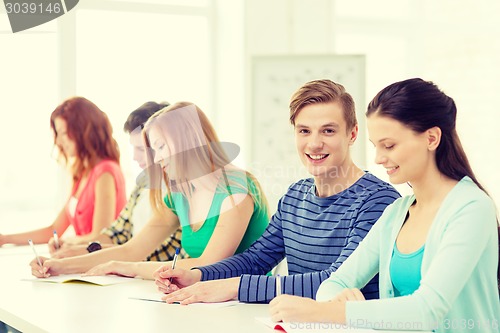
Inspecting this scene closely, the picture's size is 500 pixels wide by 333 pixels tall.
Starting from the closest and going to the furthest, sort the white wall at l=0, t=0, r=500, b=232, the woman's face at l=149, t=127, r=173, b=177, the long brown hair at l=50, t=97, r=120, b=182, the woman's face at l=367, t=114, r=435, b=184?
the woman's face at l=367, t=114, r=435, b=184 → the woman's face at l=149, t=127, r=173, b=177 → the long brown hair at l=50, t=97, r=120, b=182 → the white wall at l=0, t=0, r=500, b=232

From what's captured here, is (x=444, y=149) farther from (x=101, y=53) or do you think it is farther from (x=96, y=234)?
(x=101, y=53)

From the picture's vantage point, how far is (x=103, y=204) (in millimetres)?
3465

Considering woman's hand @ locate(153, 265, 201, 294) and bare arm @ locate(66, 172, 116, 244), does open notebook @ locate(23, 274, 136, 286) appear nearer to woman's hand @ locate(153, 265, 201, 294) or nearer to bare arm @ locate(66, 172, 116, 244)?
woman's hand @ locate(153, 265, 201, 294)

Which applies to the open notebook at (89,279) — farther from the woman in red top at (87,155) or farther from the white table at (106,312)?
the woman in red top at (87,155)

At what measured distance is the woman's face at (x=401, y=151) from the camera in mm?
1737

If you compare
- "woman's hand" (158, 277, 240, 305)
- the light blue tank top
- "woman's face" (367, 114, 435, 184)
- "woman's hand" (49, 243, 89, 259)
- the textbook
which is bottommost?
"woman's hand" (49, 243, 89, 259)

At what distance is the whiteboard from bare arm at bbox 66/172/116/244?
63.8 inches

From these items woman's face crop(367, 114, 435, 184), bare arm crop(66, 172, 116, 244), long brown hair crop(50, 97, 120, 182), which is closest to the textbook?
woman's face crop(367, 114, 435, 184)

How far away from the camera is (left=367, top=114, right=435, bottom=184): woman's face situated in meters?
1.74

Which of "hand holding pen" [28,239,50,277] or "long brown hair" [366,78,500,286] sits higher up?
"long brown hair" [366,78,500,286]

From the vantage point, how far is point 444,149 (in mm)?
1758

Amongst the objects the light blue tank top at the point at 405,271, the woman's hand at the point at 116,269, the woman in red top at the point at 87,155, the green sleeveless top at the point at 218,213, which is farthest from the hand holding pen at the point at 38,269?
the light blue tank top at the point at 405,271

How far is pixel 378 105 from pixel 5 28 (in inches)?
137

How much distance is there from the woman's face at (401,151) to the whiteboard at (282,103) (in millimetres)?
3074
